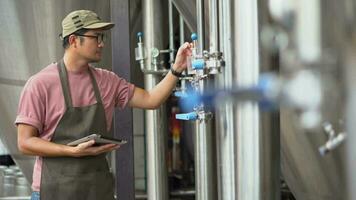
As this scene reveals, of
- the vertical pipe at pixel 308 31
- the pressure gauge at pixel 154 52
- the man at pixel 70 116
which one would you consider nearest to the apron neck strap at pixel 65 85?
the man at pixel 70 116

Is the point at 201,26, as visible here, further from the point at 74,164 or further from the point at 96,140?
the point at 74,164

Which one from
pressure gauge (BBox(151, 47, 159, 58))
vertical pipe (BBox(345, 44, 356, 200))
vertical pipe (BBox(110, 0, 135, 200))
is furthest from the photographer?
pressure gauge (BBox(151, 47, 159, 58))

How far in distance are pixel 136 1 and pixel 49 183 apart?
1120 mm

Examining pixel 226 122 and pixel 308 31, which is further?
pixel 226 122

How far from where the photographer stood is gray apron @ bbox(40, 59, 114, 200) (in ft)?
4.95

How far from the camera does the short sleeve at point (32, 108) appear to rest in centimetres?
146

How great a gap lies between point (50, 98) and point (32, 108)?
0.19 ft

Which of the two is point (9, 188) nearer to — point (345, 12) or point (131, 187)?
point (131, 187)

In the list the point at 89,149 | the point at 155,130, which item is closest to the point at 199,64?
the point at 89,149

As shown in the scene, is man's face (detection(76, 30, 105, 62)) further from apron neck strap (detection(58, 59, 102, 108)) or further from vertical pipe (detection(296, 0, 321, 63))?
vertical pipe (detection(296, 0, 321, 63))

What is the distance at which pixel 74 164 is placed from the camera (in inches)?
59.9

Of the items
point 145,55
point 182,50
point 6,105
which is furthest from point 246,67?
point 6,105

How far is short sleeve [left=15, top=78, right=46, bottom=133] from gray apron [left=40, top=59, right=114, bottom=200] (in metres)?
0.06

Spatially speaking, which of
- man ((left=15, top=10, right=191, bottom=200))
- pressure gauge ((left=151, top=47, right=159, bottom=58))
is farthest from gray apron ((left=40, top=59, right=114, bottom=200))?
pressure gauge ((left=151, top=47, right=159, bottom=58))
